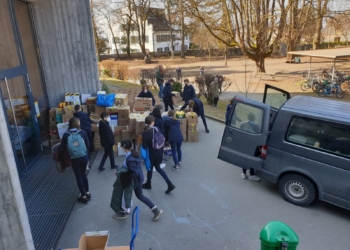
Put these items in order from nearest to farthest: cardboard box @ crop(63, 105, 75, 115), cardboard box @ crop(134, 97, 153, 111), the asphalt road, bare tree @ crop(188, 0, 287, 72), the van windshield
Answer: the asphalt road < the van windshield < cardboard box @ crop(63, 105, 75, 115) < cardboard box @ crop(134, 97, 153, 111) < bare tree @ crop(188, 0, 287, 72)

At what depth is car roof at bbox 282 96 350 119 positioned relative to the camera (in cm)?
499

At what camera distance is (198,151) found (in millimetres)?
8062

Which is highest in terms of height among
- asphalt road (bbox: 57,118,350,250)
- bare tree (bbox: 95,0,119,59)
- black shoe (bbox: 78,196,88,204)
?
bare tree (bbox: 95,0,119,59)

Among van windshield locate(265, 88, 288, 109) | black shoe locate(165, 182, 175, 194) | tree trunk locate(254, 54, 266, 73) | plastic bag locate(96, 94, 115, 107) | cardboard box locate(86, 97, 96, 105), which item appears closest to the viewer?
black shoe locate(165, 182, 175, 194)

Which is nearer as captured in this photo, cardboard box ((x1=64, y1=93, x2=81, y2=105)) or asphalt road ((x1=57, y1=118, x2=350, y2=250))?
asphalt road ((x1=57, y1=118, x2=350, y2=250))

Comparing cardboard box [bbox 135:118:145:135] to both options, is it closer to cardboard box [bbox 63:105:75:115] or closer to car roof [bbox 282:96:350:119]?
cardboard box [bbox 63:105:75:115]

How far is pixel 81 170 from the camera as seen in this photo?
5.29m

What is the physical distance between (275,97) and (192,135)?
282 cm

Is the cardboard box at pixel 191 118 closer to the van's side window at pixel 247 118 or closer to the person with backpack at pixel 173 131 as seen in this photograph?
the person with backpack at pixel 173 131

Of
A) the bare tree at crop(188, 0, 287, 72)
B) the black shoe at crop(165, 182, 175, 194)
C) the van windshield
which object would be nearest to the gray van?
the van windshield

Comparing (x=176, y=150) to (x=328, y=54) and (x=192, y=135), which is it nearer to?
(x=192, y=135)

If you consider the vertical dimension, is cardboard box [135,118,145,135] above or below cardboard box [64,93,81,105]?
below

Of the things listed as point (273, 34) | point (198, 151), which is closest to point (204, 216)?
point (198, 151)

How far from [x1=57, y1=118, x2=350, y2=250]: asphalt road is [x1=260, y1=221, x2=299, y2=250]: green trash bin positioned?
2375mm
